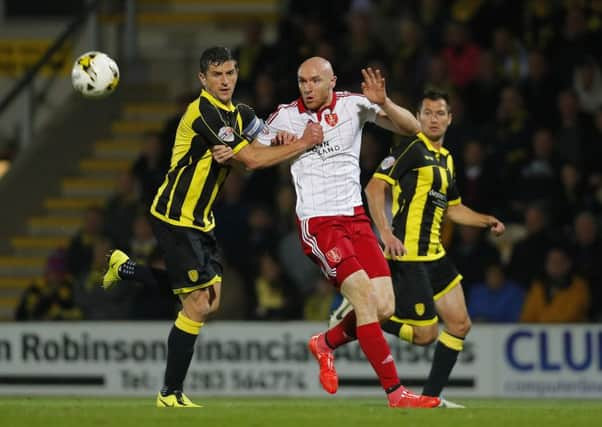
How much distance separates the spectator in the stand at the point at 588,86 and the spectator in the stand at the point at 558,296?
79.6 inches

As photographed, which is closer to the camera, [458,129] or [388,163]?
[388,163]

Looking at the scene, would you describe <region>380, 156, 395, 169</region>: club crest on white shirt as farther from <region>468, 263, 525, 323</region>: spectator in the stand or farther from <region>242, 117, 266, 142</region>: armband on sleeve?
<region>468, 263, 525, 323</region>: spectator in the stand

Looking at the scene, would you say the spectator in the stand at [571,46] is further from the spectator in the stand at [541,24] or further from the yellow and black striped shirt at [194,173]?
the yellow and black striped shirt at [194,173]

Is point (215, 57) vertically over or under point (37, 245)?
over

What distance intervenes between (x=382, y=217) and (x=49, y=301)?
21.2ft

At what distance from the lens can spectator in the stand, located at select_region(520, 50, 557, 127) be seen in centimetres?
1567

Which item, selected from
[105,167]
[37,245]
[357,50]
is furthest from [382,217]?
[105,167]

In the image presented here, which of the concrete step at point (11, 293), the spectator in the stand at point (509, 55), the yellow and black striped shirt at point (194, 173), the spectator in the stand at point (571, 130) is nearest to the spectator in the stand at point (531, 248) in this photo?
the spectator in the stand at point (571, 130)

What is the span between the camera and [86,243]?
16.8 m

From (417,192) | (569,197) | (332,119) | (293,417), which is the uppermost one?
(332,119)

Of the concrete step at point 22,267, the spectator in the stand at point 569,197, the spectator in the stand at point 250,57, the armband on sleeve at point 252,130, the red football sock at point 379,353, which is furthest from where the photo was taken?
the concrete step at point 22,267

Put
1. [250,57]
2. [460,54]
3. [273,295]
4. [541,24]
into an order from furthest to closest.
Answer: [250,57] < [460,54] < [541,24] < [273,295]

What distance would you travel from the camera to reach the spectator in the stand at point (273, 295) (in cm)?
1537

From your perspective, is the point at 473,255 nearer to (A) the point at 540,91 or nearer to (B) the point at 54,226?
(A) the point at 540,91
